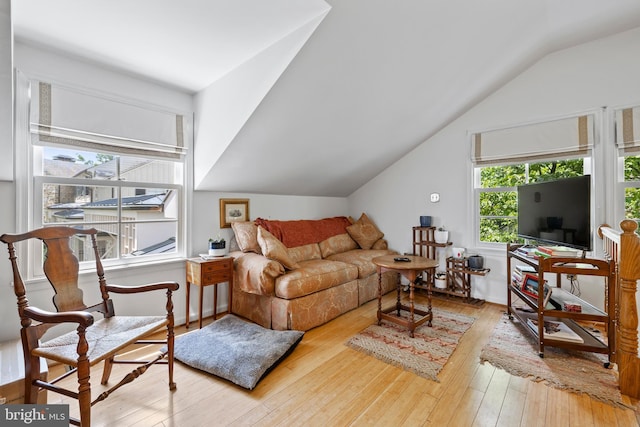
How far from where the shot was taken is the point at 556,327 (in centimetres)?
236

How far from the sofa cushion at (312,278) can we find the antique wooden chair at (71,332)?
1039 mm

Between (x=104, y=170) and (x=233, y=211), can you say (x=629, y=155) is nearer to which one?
(x=233, y=211)

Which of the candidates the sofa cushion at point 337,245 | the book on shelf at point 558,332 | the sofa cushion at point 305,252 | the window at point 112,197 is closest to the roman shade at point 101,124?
the window at point 112,197

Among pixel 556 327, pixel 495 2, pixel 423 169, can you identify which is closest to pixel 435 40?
pixel 495 2

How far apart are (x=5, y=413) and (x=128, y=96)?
2.34m

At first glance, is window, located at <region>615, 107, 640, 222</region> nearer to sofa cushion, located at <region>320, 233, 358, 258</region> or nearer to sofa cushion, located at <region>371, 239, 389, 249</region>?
sofa cushion, located at <region>371, 239, 389, 249</region>

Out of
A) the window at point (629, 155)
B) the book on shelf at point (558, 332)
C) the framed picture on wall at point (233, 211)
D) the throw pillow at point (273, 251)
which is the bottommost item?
the book on shelf at point (558, 332)

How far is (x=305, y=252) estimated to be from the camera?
3625 mm

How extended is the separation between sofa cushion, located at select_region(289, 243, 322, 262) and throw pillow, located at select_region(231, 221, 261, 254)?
0.49 metres

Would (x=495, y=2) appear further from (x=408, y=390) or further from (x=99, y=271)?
(x=99, y=271)

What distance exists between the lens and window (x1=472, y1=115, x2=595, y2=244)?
2992mm

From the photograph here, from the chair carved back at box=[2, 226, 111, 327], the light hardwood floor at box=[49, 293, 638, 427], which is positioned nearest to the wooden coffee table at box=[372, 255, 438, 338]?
the light hardwood floor at box=[49, 293, 638, 427]

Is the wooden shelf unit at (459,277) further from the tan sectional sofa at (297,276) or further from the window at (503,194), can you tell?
the tan sectional sofa at (297,276)

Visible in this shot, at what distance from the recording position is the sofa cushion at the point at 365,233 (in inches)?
170
